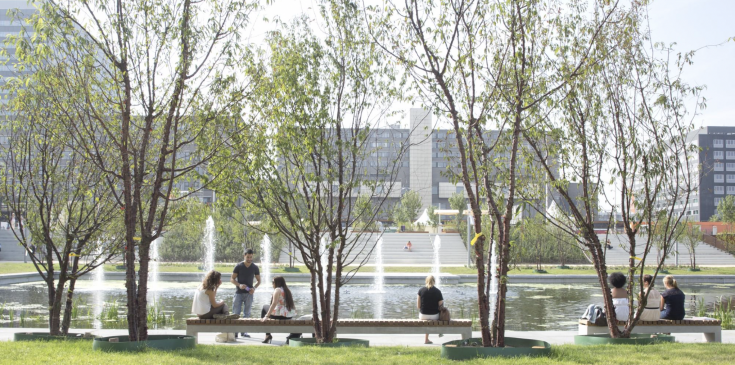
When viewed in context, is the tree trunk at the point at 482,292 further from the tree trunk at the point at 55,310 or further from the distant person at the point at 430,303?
the tree trunk at the point at 55,310

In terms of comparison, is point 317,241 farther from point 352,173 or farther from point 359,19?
point 359,19

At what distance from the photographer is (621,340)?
8.48m

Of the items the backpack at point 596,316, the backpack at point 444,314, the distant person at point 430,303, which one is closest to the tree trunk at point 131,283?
the distant person at point 430,303

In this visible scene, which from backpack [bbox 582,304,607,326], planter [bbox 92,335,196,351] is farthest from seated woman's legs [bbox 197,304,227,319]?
backpack [bbox 582,304,607,326]

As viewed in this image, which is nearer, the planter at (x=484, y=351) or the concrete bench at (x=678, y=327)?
the planter at (x=484, y=351)

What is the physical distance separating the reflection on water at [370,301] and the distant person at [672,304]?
2.99m

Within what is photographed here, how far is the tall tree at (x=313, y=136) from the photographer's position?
7.86m

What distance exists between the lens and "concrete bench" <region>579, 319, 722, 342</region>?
373 inches

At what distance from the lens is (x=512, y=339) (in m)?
7.91

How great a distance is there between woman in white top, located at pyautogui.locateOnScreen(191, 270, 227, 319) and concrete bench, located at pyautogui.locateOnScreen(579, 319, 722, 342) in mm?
5655

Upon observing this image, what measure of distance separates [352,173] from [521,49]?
2.58 m

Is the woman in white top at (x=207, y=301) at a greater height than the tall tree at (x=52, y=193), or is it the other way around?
the tall tree at (x=52, y=193)

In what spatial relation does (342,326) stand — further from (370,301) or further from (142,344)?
(370,301)

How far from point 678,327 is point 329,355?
5625mm
